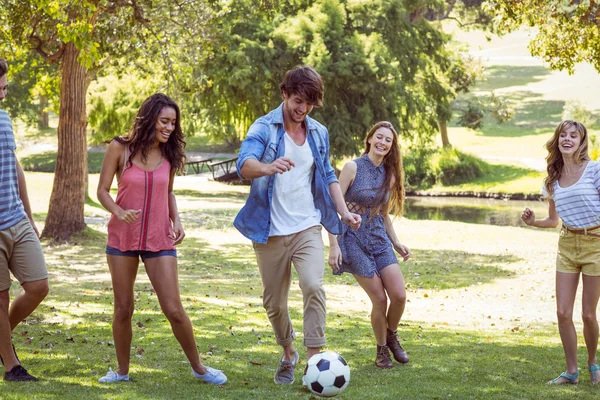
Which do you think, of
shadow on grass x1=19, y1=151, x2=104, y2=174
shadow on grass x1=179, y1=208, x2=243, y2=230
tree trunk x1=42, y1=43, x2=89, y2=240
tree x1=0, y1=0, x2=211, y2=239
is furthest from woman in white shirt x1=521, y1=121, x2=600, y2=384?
shadow on grass x1=19, y1=151, x2=104, y2=174

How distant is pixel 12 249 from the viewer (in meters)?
5.96

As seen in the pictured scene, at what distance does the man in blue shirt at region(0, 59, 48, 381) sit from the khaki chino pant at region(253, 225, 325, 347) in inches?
63.2

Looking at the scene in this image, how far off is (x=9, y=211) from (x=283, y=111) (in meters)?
2.08

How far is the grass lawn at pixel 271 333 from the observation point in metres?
6.42

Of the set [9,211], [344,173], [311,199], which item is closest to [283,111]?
[311,199]

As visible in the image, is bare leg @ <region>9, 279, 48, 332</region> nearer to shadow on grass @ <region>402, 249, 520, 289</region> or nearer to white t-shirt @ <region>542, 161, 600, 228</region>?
white t-shirt @ <region>542, 161, 600, 228</region>

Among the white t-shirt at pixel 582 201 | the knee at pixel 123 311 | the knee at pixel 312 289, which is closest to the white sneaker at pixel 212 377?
the knee at pixel 123 311

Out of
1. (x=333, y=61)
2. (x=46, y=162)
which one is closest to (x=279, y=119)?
(x=333, y=61)

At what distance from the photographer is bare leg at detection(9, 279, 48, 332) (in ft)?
19.8

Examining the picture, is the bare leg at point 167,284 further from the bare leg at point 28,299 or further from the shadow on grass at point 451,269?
the shadow on grass at point 451,269

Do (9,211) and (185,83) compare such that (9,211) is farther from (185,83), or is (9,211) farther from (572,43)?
(185,83)

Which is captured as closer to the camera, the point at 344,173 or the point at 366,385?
the point at 366,385

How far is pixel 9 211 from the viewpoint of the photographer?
5.94 metres

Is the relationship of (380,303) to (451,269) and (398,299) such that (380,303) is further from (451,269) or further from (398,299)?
(451,269)
